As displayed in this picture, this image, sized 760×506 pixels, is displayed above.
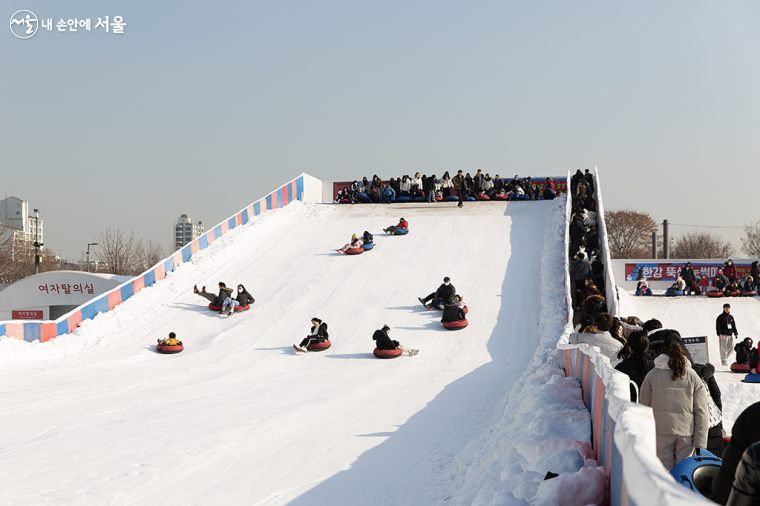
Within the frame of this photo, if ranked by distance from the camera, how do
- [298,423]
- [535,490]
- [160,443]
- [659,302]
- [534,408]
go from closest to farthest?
[535,490]
[534,408]
[160,443]
[298,423]
[659,302]

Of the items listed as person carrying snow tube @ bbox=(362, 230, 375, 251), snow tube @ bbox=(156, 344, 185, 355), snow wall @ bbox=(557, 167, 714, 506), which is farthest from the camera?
person carrying snow tube @ bbox=(362, 230, 375, 251)

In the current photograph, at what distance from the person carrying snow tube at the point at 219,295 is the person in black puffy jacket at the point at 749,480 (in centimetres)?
1341

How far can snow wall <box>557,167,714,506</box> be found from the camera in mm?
1473

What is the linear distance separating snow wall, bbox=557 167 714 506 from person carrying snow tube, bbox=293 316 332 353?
7294 millimetres

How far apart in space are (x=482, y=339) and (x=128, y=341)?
7783mm

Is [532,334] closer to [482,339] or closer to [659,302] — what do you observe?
[482,339]

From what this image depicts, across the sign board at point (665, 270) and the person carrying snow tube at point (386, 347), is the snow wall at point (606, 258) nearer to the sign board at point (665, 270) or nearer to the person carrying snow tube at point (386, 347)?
the person carrying snow tube at point (386, 347)

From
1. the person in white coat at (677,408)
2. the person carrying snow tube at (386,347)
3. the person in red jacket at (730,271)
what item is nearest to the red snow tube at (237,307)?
the person carrying snow tube at (386,347)

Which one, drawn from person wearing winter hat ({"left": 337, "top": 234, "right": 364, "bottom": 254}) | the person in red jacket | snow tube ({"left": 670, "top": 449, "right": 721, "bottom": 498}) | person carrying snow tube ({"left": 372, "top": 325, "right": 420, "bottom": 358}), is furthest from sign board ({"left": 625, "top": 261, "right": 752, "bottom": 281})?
snow tube ({"left": 670, "top": 449, "right": 721, "bottom": 498})

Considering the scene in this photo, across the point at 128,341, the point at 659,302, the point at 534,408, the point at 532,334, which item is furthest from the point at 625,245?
the point at 534,408

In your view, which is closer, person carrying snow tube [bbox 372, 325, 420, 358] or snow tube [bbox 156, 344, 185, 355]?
person carrying snow tube [bbox 372, 325, 420, 358]

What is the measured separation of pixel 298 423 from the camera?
664cm

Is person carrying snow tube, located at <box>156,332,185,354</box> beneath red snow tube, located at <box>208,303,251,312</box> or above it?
beneath

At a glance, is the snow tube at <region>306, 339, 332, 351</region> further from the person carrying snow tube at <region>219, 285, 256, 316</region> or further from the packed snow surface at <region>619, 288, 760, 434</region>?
the packed snow surface at <region>619, 288, 760, 434</region>
